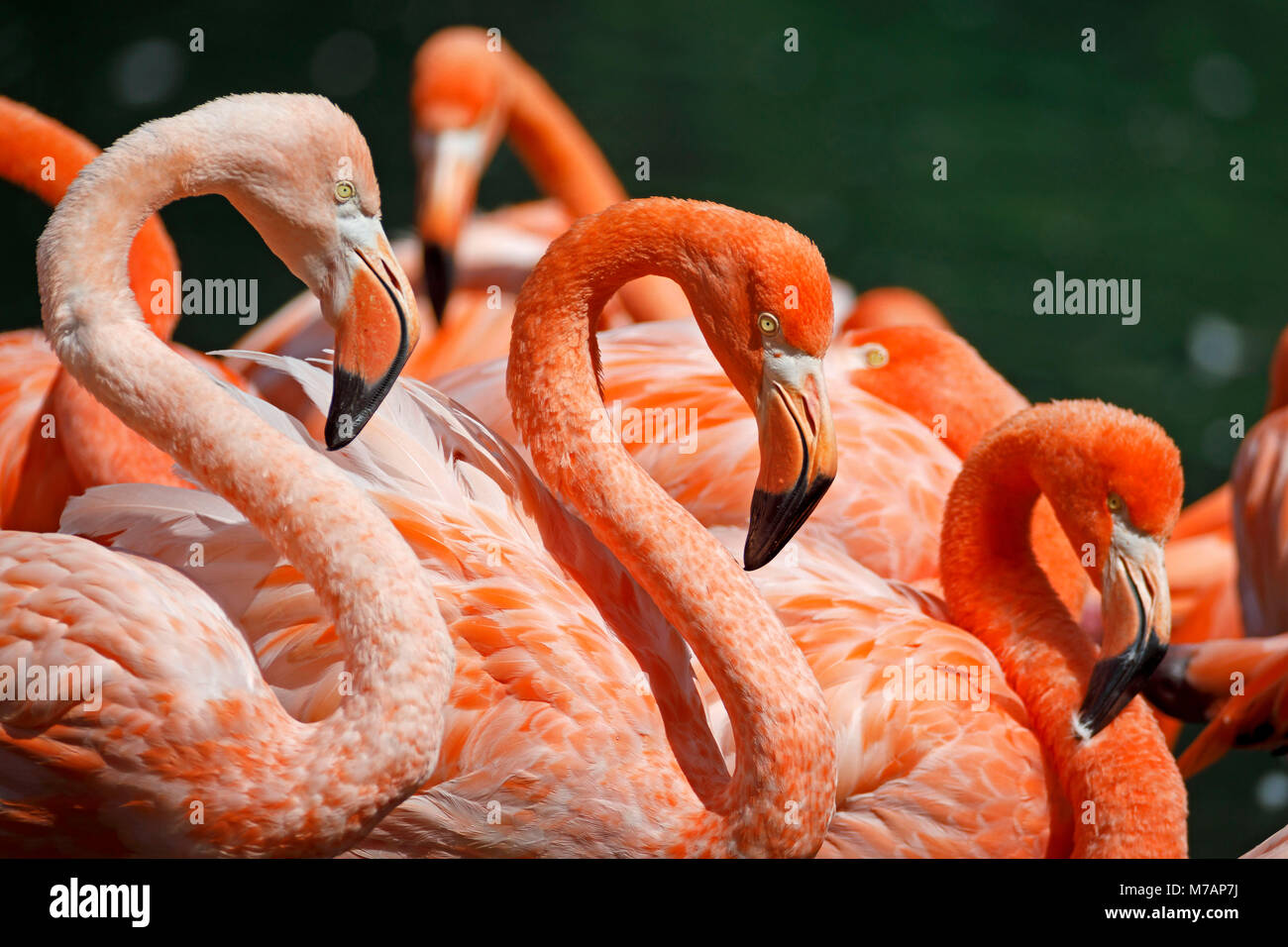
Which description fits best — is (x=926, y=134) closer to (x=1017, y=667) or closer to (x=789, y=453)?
(x=1017, y=667)

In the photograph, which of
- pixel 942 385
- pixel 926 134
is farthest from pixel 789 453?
pixel 926 134

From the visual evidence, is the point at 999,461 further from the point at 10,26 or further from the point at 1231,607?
the point at 10,26

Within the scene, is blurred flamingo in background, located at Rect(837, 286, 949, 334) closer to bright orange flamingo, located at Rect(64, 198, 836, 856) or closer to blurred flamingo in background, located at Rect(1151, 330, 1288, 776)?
blurred flamingo in background, located at Rect(1151, 330, 1288, 776)

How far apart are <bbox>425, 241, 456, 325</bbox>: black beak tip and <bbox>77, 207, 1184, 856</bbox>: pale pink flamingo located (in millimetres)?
541

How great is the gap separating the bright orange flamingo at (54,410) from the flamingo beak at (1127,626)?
5.44 feet

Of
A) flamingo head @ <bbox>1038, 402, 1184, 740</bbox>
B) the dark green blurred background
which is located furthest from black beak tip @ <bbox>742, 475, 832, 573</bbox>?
the dark green blurred background

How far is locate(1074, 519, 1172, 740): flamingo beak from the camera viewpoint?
2057 millimetres

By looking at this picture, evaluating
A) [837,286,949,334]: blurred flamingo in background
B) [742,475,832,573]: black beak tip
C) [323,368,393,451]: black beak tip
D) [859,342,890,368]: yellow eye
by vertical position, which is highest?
[837,286,949,334]: blurred flamingo in background

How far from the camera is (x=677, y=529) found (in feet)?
6.42

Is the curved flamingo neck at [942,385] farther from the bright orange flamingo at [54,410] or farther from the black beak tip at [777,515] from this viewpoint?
the bright orange flamingo at [54,410]

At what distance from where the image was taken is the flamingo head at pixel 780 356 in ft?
5.96

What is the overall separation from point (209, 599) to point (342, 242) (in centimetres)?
54
